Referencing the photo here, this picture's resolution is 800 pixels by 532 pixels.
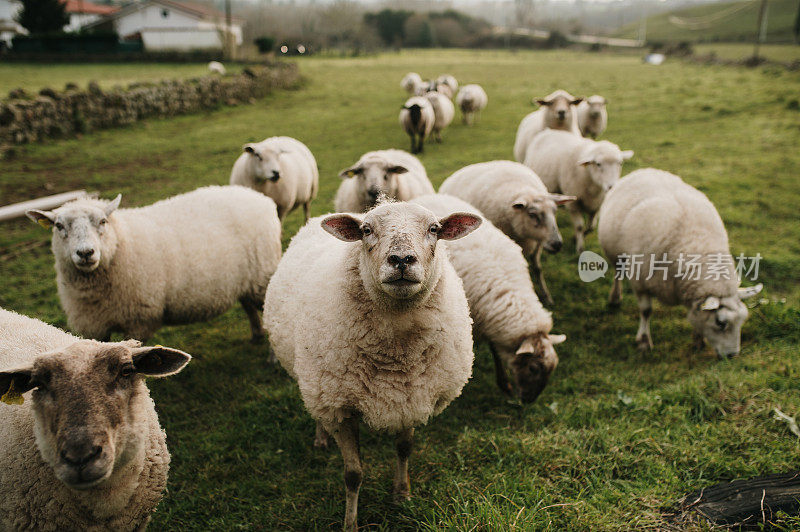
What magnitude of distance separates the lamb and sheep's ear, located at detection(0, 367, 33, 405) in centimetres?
401

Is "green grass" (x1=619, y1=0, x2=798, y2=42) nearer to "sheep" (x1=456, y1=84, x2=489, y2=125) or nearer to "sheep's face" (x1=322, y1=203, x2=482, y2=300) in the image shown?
"sheep" (x1=456, y1=84, x2=489, y2=125)

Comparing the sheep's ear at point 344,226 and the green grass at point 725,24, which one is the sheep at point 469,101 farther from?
the green grass at point 725,24

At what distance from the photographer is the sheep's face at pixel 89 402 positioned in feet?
6.42

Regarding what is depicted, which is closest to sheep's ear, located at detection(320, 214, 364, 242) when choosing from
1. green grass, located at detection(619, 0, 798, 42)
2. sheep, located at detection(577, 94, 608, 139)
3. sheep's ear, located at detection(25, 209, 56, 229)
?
sheep's ear, located at detection(25, 209, 56, 229)

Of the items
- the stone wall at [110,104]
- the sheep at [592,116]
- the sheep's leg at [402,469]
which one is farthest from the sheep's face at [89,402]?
the stone wall at [110,104]

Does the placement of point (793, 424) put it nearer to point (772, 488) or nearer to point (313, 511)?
point (772, 488)

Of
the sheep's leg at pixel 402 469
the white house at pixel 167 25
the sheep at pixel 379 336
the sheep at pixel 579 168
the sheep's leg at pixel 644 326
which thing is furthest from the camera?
the white house at pixel 167 25

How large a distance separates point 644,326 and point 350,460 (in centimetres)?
381

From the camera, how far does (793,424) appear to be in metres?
3.47

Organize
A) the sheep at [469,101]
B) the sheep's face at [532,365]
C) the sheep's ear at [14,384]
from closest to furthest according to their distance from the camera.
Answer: the sheep's ear at [14,384] < the sheep's face at [532,365] < the sheep at [469,101]

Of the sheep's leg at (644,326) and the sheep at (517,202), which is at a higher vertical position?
the sheep at (517,202)

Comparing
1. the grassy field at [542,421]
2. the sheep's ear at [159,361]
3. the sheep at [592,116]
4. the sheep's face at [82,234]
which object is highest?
the sheep at [592,116]

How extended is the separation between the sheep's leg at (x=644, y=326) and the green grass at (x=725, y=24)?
158ft

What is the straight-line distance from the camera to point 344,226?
268 cm
